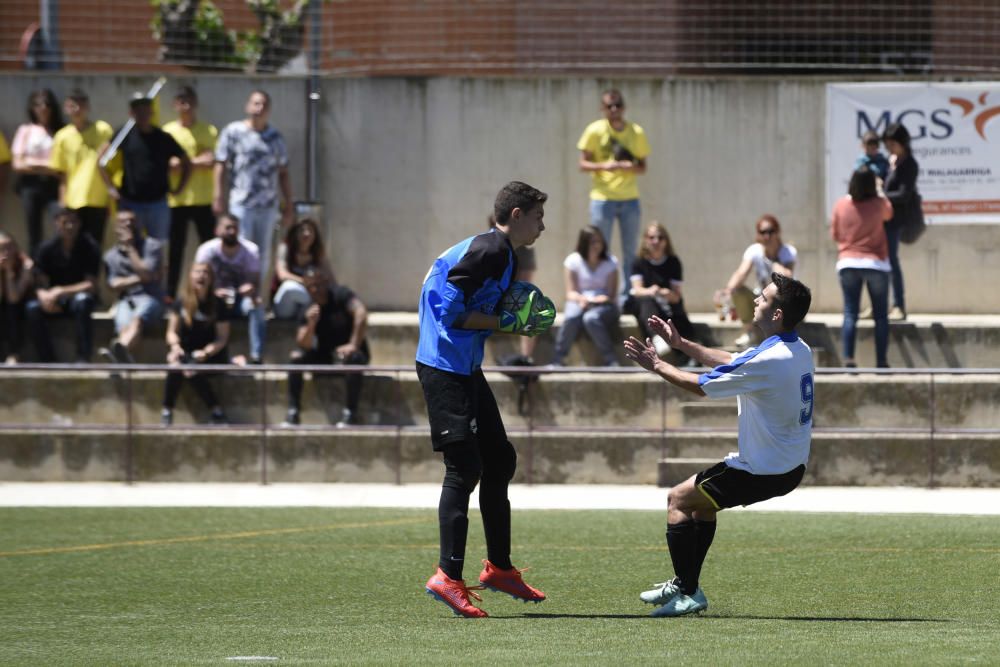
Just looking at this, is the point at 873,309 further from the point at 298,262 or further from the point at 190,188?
the point at 190,188

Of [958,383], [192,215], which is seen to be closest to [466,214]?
[192,215]

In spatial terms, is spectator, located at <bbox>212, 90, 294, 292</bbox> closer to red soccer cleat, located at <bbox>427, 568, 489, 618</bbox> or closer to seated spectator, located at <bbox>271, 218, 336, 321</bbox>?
seated spectator, located at <bbox>271, 218, 336, 321</bbox>

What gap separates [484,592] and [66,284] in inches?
318

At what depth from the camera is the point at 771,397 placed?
738 cm

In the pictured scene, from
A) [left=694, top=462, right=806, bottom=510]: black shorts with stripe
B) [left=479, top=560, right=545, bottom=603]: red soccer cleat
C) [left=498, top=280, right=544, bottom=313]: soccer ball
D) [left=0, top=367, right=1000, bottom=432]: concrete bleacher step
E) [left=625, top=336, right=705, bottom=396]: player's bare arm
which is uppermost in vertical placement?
[left=498, top=280, right=544, bottom=313]: soccer ball

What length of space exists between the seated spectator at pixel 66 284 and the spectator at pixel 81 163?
27.9 inches

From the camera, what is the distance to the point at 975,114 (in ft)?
55.8

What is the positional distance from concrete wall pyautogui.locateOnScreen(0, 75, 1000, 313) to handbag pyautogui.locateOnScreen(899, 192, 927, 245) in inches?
11.4

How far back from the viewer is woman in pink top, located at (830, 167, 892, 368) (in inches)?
583

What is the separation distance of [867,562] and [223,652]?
4291 mm

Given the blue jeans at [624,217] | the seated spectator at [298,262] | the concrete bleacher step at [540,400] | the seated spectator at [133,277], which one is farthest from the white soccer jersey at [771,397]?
the seated spectator at [133,277]

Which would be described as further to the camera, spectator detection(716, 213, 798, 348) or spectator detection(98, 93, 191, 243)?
spectator detection(98, 93, 191, 243)

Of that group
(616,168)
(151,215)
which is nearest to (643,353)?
(616,168)

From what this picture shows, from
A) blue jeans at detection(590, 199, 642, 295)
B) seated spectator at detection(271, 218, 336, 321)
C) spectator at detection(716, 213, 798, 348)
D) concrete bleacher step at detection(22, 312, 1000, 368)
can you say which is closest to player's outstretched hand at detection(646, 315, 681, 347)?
spectator at detection(716, 213, 798, 348)
